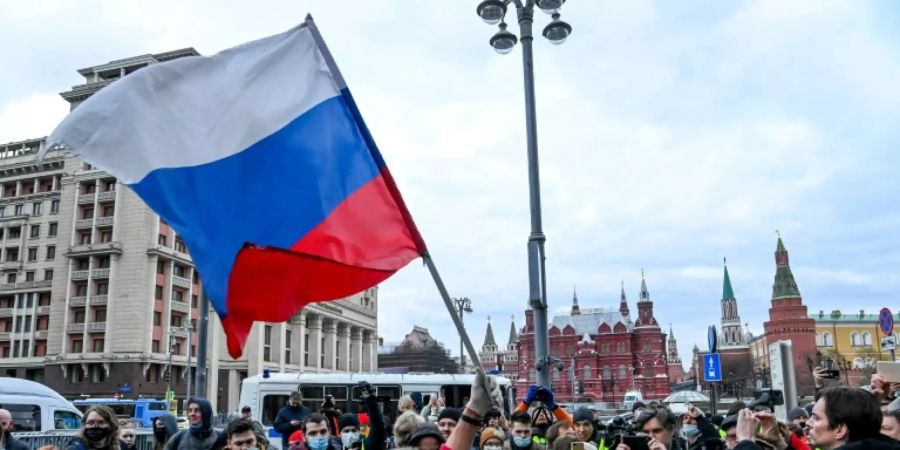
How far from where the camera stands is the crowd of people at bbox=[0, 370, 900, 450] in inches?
136

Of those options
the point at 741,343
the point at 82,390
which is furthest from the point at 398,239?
the point at 741,343

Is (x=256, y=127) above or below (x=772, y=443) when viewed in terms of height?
above

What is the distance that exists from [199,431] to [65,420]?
12.1 meters

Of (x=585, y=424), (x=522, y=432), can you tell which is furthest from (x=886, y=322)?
(x=522, y=432)

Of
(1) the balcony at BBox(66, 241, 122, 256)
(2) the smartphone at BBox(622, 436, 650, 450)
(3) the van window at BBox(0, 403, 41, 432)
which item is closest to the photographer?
(2) the smartphone at BBox(622, 436, 650, 450)

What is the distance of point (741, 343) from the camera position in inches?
6314

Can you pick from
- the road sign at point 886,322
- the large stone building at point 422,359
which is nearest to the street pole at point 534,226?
the road sign at point 886,322

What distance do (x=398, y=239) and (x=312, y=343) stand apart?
258 feet

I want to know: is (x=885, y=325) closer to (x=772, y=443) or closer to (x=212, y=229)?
(x=772, y=443)

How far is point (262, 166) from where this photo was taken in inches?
194

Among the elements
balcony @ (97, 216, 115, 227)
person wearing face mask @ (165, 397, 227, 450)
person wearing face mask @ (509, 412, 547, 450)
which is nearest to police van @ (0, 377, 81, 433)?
person wearing face mask @ (165, 397, 227, 450)

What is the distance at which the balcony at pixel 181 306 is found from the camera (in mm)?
60659

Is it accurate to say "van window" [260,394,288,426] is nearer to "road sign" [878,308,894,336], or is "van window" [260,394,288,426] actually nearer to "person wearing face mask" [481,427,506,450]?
"road sign" [878,308,894,336]

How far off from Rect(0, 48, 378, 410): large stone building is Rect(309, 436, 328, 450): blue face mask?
5180 cm
